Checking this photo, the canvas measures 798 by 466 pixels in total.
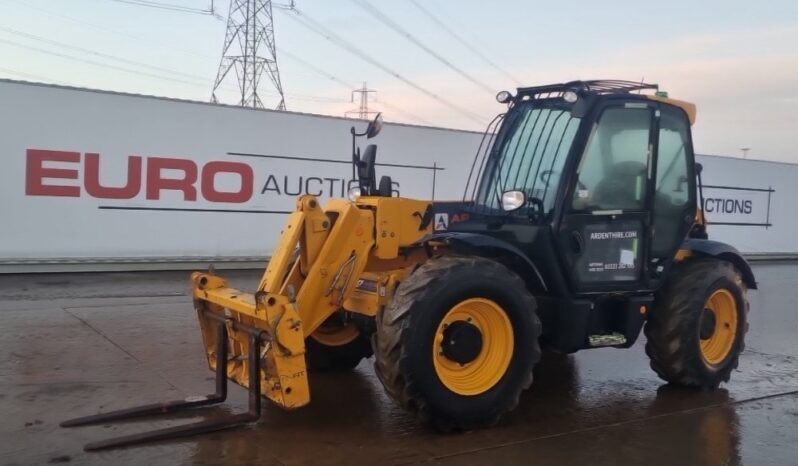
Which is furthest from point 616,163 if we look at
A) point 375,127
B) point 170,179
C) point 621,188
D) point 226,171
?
point 170,179

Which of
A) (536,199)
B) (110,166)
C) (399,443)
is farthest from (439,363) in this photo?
(110,166)

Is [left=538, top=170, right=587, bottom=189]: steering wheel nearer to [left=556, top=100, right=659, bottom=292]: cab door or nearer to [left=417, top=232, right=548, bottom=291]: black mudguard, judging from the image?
[left=556, top=100, right=659, bottom=292]: cab door

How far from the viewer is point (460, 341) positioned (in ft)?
16.6

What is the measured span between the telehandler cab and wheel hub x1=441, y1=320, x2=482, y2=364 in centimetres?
1

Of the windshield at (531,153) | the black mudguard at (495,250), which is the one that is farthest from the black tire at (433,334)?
the windshield at (531,153)

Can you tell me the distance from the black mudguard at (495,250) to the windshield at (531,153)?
0.44 metres

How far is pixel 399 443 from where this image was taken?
488cm

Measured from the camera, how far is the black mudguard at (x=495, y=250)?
529 cm

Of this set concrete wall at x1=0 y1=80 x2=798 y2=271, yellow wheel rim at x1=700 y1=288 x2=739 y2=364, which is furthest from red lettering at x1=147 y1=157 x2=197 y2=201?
yellow wheel rim at x1=700 y1=288 x2=739 y2=364

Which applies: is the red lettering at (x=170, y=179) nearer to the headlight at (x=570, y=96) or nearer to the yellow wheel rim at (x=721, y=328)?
the headlight at (x=570, y=96)

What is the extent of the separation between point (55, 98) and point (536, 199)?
973cm

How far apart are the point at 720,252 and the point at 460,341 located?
109 inches

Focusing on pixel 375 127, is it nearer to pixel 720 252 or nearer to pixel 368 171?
pixel 368 171

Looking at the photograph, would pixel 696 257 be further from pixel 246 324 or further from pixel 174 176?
pixel 174 176
